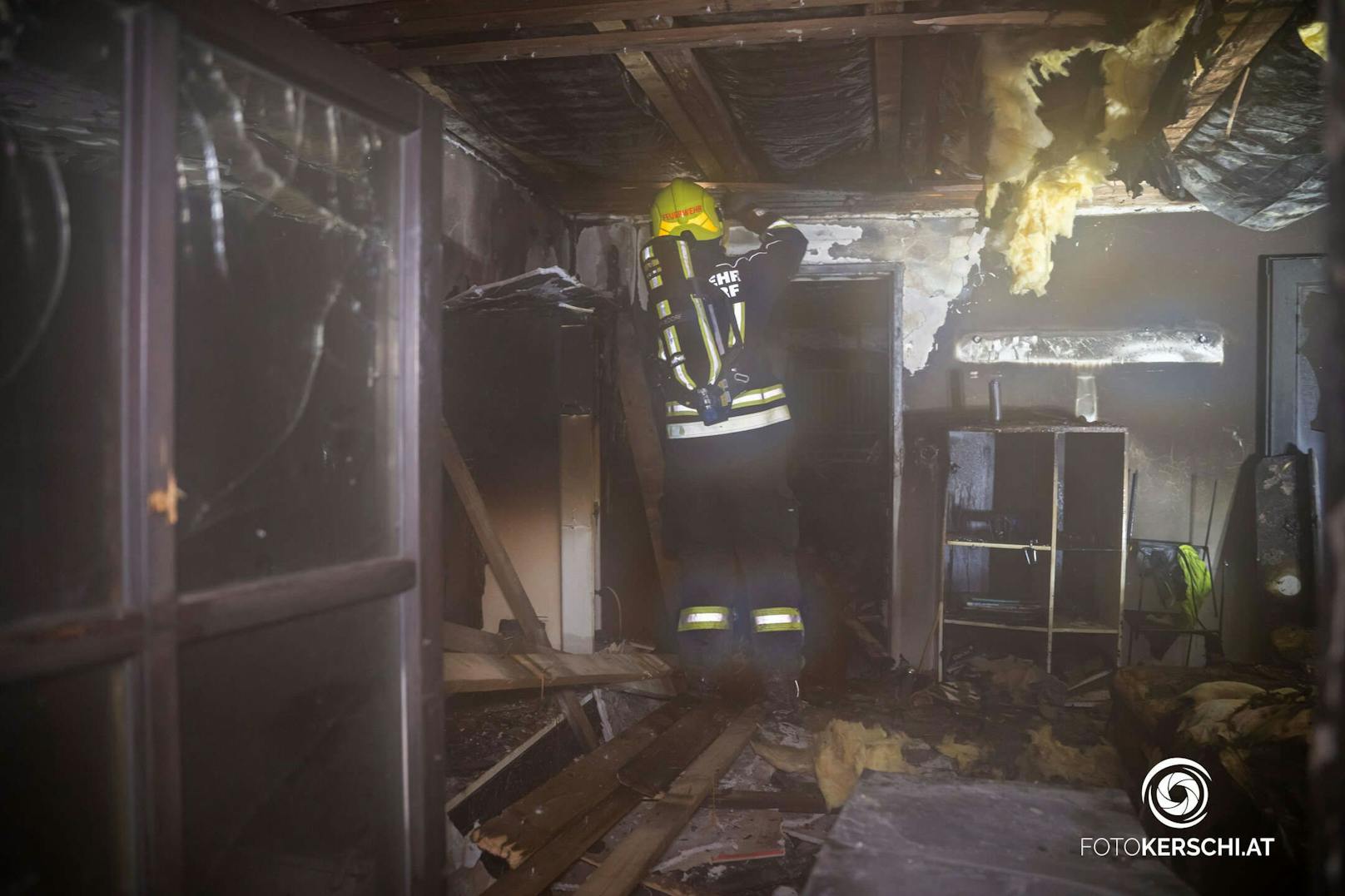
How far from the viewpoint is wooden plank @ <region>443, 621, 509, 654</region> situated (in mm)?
3387

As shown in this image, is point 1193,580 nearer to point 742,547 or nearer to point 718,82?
point 742,547

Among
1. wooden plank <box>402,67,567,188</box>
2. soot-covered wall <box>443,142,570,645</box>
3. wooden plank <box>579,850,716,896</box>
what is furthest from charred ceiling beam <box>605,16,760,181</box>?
wooden plank <box>579,850,716,896</box>

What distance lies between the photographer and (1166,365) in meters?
4.81

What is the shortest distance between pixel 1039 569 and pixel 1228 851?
3077mm

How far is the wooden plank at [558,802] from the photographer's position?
2.66 metres

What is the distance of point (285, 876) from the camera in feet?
5.14

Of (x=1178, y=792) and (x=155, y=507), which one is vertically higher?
(x=155, y=507)

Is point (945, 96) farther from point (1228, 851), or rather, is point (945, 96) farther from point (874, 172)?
point (1228, 851)

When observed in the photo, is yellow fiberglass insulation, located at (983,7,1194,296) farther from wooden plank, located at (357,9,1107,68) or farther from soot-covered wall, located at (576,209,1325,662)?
soot-covered wall, located at (576,209,1325,662)

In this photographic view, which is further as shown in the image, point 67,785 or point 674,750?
point 674,750

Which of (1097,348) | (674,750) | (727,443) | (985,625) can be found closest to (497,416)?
(727,443)

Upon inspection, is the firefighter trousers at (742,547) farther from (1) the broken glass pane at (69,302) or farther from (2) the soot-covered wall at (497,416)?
(1) the broken glass pane at (69,302)

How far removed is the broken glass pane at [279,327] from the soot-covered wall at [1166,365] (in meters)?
4.07

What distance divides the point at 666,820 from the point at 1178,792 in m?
1.64
